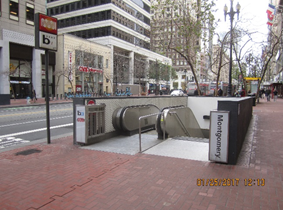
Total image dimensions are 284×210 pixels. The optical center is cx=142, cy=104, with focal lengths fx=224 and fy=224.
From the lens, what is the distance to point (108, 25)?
48.1 m

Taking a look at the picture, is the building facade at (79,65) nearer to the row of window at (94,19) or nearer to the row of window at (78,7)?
the row of window at (94,19)

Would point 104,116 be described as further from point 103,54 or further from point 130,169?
point 103,54

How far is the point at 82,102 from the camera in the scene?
262 inches

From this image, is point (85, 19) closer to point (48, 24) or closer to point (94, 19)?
point (94, 19)

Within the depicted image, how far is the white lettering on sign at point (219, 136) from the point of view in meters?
5.02

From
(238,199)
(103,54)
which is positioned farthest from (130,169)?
(103,54)

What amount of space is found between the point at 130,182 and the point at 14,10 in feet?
113

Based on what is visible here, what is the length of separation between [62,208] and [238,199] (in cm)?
268

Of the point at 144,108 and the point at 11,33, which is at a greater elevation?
the point at 11,33

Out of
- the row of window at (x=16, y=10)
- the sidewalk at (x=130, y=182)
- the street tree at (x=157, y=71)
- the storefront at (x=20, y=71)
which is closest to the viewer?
the sidewalk at (x=130, y=182)
